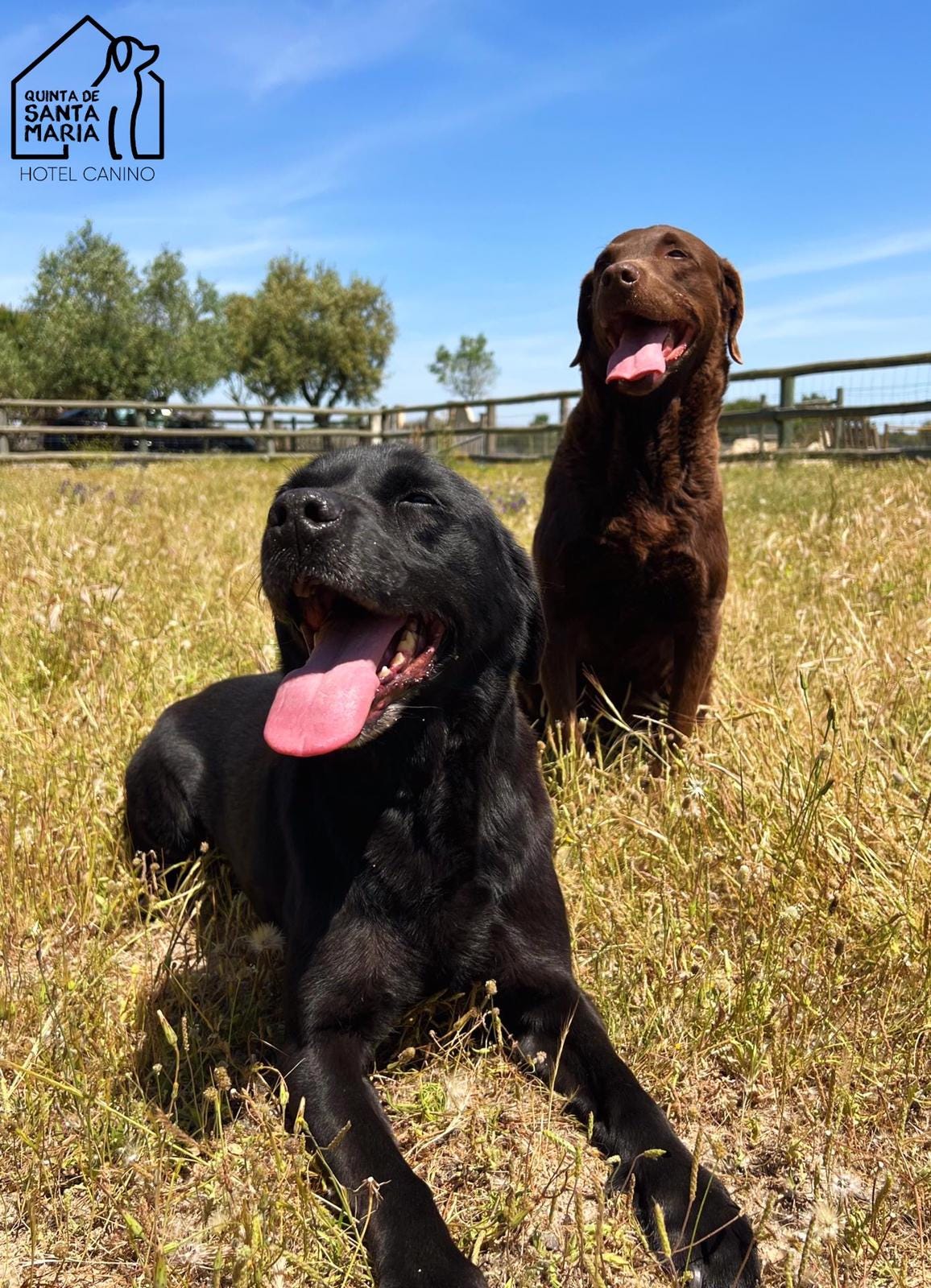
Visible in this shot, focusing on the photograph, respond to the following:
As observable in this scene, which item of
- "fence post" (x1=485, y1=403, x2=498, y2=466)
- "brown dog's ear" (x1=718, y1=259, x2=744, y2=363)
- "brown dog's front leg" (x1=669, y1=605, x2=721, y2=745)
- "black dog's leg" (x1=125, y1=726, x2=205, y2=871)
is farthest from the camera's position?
"fence post" (x1=485, y1=403, x2=498, y2=466)

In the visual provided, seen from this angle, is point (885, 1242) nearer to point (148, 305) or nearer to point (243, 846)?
point (243, 846)

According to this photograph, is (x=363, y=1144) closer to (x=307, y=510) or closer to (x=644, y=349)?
(x=307, y=510)

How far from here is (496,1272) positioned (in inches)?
62.3

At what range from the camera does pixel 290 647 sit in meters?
2.28

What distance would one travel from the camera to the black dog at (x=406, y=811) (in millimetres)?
1862

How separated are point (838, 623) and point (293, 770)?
263cm

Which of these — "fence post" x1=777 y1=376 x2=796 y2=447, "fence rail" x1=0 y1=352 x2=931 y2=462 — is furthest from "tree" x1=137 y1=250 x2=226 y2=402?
"fence post" x1=777 y1=376 x2=796 y2=447

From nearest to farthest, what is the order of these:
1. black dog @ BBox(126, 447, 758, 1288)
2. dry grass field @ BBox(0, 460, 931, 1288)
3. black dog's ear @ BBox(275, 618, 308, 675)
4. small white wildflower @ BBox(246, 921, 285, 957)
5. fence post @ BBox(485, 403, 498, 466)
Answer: dry grass field @ BBox(0, 460, 931, 1288) < black dog @ BBox(126, 447, 758, 1288) < black dog's ear @ BBox(275, 618, 308, 675) < small white wildflower @ BBox(246, 921, 285, 957) < fence post @ BBox(485, 403, 498, 466)

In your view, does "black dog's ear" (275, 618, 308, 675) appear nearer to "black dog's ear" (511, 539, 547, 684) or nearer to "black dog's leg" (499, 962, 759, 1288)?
"black dog's ear" (511, 539, 547, 684)

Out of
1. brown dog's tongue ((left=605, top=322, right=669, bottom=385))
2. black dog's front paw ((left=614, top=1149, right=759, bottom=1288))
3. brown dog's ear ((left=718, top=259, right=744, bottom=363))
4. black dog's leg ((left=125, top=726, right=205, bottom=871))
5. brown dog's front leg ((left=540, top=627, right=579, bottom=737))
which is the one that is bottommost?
black dog's front paw ((left=614, top=1149, right=759, bottom=1288))

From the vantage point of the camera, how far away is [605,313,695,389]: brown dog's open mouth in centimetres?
319

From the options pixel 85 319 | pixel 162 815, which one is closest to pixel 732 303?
pixel 162 815

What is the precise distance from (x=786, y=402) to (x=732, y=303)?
1080 cm

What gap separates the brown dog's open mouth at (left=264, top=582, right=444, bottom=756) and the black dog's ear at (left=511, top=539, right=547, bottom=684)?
33 cm
